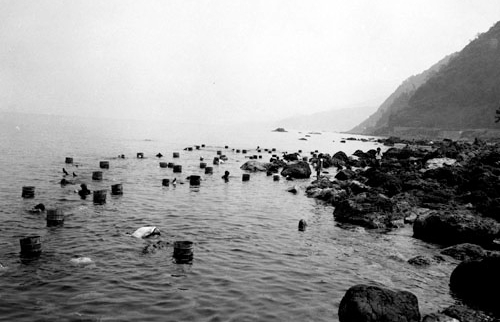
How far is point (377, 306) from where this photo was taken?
8.20 m

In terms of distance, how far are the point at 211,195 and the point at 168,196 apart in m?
3.01

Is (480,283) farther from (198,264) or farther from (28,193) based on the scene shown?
(28,193)

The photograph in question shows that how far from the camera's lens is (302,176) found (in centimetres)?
3562

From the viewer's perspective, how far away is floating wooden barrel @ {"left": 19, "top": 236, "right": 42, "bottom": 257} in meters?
11.3

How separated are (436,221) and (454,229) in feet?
2.60

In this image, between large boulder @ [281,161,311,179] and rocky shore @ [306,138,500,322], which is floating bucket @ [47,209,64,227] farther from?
large boulder @ [281,161,311,179]

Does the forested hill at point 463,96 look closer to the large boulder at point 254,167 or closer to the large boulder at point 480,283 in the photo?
the large boulder at point 254,167

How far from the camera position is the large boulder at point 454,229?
14.8m

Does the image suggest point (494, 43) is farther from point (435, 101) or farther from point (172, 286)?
point (172, 286)

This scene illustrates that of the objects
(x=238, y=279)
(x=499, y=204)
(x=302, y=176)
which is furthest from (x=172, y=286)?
(x=302, y=176)

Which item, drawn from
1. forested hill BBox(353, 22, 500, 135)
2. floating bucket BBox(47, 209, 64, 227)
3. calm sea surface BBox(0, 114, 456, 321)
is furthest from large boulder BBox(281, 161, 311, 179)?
forested hill BBox(353, 22, 500, 135)

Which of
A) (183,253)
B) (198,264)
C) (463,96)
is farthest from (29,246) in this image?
(463,96)

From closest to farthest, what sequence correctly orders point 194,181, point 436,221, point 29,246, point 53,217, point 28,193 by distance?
1. point 29,246
2. point 53,217
3. point 436,221
4. point 28,193
5. point 194,181

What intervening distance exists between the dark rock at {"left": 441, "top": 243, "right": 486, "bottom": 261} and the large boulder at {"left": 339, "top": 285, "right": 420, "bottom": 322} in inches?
241
